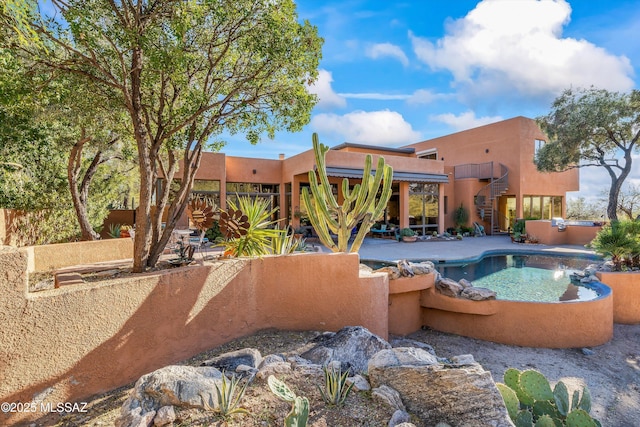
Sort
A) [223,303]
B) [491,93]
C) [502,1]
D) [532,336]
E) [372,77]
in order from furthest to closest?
[491,93] → [372,77] → [502,1] → [532,336] → [223,303]

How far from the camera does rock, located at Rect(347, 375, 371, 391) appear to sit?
312cm

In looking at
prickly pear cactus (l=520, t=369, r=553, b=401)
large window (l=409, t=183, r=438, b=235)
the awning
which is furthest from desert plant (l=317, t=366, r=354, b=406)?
large window (l=409, t=183, r=438, b=235)

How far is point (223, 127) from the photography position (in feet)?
21.9

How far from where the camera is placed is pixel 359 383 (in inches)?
125

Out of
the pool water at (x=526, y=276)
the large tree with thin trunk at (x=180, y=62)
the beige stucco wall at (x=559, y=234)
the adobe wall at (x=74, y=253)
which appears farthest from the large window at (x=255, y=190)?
the beige stucco wall at (x=559, y=234)

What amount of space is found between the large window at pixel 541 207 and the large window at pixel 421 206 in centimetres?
759

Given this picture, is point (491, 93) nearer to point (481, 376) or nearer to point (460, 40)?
point (460, 40)

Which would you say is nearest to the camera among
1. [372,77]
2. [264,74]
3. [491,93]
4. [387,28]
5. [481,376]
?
[481,376]

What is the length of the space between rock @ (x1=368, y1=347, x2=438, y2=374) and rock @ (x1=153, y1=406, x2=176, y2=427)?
1.93m

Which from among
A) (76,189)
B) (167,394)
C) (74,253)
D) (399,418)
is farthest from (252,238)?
(76,189)

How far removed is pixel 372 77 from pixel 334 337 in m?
11.8

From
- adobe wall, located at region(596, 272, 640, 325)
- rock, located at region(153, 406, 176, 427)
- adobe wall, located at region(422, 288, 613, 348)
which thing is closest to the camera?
rock, located at region(153, 406, 176, 427)

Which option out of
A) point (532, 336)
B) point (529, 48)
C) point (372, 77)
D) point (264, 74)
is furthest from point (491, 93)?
point (264, 74)

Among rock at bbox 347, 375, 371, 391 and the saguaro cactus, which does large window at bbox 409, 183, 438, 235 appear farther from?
rock at bbox 347, 375, 371, 391
